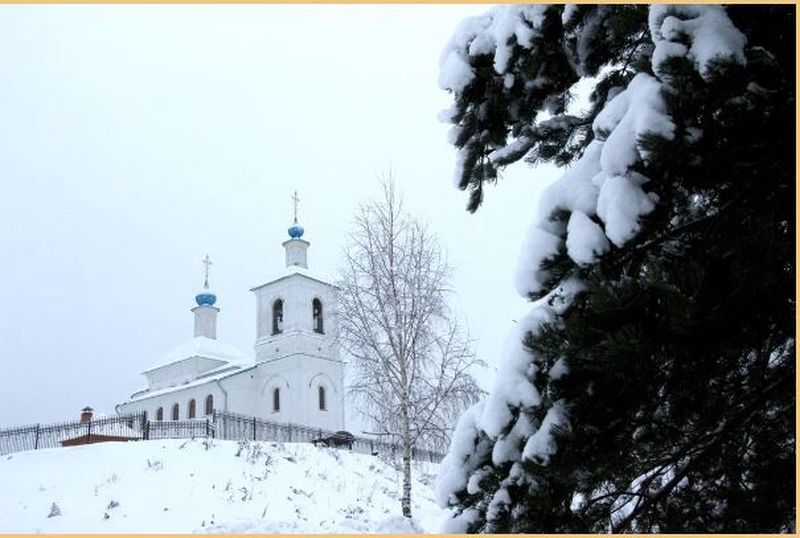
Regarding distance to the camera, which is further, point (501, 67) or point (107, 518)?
point (107, 518)

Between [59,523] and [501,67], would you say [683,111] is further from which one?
[59,523]

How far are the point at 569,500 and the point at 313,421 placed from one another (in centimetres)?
3501

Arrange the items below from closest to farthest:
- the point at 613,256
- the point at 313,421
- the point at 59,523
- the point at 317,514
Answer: the point at 613,256
the point at 59,523
the point at 317,514
the point at 313,421

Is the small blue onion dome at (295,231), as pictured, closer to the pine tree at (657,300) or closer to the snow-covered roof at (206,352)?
the snow-covered roof at (206,352)

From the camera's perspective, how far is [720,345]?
97.5 inches

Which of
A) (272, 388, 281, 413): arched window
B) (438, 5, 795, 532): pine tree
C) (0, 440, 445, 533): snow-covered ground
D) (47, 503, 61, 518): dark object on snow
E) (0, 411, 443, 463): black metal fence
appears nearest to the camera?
(438, 5, 795, 532): pine tree

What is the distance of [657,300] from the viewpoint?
231 cm

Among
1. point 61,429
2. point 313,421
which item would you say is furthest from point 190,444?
point 313,421

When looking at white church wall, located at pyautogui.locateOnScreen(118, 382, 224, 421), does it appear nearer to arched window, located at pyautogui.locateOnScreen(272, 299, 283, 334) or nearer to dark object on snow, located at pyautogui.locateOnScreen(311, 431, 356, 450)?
arched window, located at pyautogui.locateOnScreen(272, 299, 283, 334)

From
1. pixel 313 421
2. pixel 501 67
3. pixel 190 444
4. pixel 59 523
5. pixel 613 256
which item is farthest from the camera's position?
pixel 313 421

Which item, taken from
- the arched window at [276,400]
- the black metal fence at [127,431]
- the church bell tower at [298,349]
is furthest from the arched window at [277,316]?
the black metal fence at [127,431]

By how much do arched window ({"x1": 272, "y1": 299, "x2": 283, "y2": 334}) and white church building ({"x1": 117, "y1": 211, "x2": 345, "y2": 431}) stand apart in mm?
55

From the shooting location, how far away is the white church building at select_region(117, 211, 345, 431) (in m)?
37.1

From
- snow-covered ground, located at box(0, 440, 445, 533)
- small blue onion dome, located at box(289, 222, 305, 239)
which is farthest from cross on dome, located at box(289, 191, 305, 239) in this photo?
snow-covered ground, located at box(0, 440, 445, 533)
